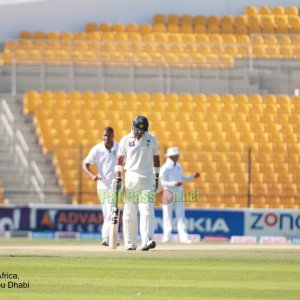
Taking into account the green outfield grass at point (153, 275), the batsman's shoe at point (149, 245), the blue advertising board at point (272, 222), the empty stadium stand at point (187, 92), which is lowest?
the green outfield grass at point (153, 275)

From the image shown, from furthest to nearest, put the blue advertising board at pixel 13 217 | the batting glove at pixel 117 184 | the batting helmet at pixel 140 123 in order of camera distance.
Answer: the blue advertising board at pixel 13 217 → the batting glove at pixel 117 184 → the batting helmet at pixel 140 123

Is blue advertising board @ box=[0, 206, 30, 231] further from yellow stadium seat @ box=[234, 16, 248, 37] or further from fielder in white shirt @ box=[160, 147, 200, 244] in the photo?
yellow stadium seat @ box=[234, 16, 248, 37]

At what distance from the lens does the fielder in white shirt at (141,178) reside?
19594 millimetres

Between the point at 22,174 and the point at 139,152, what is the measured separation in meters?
11.9

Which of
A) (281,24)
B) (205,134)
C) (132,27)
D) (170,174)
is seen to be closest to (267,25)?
(281,24)

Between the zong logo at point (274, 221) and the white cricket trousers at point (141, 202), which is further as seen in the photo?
the zong logo at point (274, 221)

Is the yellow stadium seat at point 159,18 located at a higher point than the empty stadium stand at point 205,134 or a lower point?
higher

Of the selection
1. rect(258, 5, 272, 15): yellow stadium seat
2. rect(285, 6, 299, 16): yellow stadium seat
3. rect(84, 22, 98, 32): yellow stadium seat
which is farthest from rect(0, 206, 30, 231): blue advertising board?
rect(285, 6, 299, 16): yellow stadium seat

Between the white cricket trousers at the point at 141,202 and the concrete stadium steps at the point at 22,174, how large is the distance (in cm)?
1071

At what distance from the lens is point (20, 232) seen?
1154 inches

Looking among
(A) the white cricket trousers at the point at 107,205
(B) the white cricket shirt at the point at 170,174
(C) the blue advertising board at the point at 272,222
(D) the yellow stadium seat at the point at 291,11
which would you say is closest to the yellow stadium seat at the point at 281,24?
(D) the yellow stadium seat at the point at 291,11

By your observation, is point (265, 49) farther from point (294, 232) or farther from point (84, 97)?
point (294, 232)

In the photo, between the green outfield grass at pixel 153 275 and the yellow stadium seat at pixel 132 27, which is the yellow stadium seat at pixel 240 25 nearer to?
the yellow stadium seat at pixel 132 27

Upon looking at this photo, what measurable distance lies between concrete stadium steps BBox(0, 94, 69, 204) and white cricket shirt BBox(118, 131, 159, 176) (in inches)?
426
